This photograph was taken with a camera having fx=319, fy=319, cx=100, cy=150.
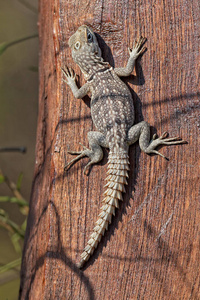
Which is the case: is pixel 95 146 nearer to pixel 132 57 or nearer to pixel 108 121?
pixel 108 121

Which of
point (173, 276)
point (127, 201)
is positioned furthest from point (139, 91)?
point (173, 276)

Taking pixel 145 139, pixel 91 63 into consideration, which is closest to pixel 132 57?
pixel 91 63

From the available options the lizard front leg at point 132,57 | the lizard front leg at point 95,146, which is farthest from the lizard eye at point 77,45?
the lizard front leg at point 95,146

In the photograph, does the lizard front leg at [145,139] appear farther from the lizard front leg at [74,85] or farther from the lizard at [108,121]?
the lizard front leg at [74,85]

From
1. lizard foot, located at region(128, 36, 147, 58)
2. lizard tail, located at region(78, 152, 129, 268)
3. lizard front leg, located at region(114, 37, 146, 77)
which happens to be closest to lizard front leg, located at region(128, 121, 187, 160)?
lizard tail, located at region(78, 152, 129, 268)

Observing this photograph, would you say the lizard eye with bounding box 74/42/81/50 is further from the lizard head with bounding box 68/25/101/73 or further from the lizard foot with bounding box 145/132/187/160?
the lizard foot with bounding box 145/132/187/160

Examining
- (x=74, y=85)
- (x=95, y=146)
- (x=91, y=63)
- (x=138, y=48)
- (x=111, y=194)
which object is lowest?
(x=111, y=194)
